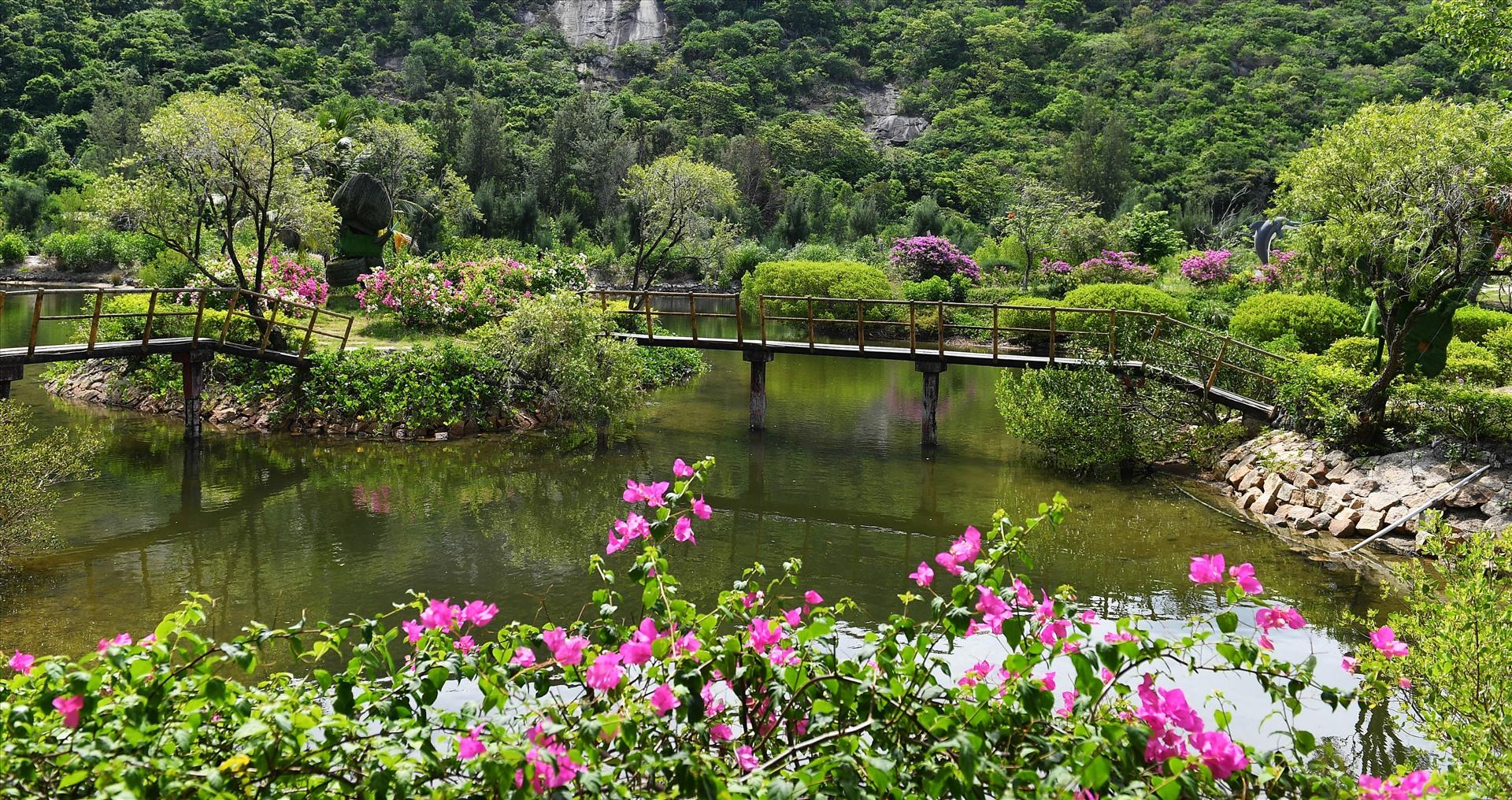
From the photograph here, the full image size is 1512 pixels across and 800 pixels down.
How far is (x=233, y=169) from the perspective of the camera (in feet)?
62.6

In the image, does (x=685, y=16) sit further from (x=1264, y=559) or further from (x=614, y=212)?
(x=1264, y=559)

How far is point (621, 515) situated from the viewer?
43.2 feet

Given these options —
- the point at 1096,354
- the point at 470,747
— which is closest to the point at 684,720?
the point at 470,747

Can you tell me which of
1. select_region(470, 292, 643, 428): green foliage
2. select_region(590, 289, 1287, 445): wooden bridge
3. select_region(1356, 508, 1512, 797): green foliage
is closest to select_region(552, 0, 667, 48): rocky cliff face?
select_region(590, 289, 1287, 445): wooden bridge

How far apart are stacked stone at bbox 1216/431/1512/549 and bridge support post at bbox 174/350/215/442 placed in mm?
14892

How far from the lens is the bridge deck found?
1523cm

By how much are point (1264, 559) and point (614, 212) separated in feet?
143

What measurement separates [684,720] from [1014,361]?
44.5ft

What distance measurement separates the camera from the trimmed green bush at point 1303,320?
20625 millimetres

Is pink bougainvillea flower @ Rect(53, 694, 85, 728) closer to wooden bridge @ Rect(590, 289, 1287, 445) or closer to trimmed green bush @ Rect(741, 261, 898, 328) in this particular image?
wooden bridge @ Rect(590, 289, 1287, 445)

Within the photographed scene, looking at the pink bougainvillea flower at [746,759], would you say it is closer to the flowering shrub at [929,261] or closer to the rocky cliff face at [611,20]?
the flowering shrub at [929,261]

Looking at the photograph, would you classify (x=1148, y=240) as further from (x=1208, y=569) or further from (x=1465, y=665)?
(x=1208, y=569)

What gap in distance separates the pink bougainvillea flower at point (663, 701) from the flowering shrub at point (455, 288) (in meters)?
19.3

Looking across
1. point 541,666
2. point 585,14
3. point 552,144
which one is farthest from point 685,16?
point 541,666
